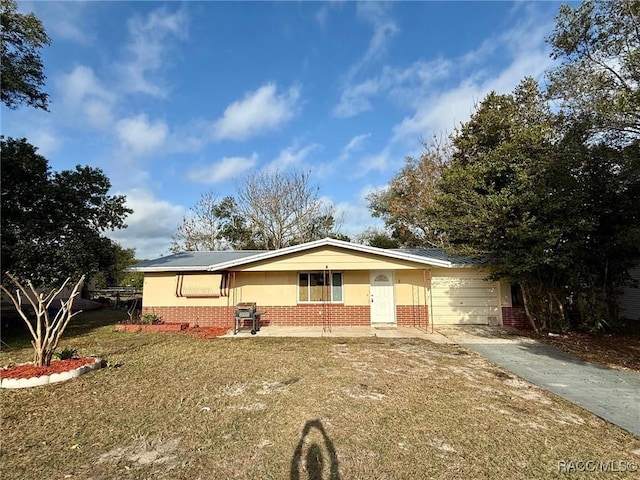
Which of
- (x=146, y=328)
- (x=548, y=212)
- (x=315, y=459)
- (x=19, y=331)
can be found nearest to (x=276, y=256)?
(x=146, y=328)

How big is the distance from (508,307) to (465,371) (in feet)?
21.7

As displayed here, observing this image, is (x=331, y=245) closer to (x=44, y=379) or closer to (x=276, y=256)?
(x=276, y=256)

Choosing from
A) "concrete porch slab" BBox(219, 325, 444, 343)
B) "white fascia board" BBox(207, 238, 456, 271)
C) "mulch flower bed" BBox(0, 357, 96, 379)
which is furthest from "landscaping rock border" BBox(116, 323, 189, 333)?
"mulch flower bed" BBox(0, 357, 96, 379)

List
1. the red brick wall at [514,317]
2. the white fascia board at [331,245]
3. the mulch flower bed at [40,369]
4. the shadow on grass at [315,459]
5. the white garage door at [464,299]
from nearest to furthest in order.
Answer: the shadow on grass at [315,459] → the mulch flower bed at [40,369] → the white fascia board at [331,245] → the red brick wall at [514,317] → the white garage door at [464,299]

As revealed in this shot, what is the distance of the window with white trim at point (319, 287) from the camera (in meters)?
12.3

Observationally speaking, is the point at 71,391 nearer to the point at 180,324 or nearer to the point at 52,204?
the point at 180,324

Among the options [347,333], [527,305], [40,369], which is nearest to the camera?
[40,369]

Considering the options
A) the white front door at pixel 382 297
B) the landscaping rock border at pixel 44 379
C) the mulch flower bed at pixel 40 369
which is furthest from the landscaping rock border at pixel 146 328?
the white front door at pixel 382 297

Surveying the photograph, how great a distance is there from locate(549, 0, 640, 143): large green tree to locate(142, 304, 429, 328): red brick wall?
24.8ft

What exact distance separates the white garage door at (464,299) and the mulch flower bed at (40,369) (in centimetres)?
1053

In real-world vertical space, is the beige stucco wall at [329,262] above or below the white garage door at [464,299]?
above

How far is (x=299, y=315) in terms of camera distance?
1232 centimetres

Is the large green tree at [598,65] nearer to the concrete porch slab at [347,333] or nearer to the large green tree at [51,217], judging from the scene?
the concrete porch slab at [347,333]

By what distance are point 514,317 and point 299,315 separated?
769 centimetres
